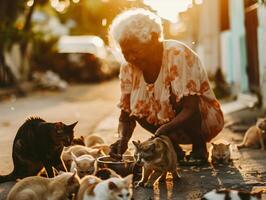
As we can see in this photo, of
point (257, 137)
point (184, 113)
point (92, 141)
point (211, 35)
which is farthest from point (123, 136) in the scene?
point (211, 35)

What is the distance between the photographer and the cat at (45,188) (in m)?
4.76

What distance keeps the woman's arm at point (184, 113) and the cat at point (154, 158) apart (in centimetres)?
29

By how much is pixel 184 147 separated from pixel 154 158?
261cm

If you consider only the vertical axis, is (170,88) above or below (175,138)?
above

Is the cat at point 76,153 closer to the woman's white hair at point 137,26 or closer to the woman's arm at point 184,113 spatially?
the woman's arm at point 184,113

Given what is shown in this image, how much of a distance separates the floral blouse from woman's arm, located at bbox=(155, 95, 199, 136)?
0.06 metres

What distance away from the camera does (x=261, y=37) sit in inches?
500

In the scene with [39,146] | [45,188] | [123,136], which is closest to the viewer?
[45,188]

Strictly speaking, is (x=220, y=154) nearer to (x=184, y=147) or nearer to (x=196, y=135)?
(x=196, y=135)

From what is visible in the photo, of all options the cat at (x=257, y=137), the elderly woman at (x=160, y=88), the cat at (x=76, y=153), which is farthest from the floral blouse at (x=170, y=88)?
the cat at (x=257, y=137)

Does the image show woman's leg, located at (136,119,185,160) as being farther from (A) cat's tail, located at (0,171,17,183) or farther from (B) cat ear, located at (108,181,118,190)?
(B) cat ear, located at (108,181,118,190)

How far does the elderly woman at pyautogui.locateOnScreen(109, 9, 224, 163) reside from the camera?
6125 mm

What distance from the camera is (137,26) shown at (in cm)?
611

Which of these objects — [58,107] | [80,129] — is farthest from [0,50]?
[80,129]
